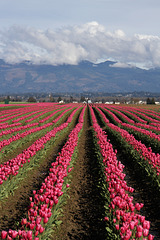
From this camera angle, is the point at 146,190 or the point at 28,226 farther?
the point at 146,190

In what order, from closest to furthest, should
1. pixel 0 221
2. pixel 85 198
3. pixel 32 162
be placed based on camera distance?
pixel 0 221 → pixel 85 198 → pixel 32 162

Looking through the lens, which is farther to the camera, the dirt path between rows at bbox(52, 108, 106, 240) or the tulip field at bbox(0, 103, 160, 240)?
the dirt path between rows at bbox(52, 108, 106, 240)

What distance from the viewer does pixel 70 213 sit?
25.4 feet

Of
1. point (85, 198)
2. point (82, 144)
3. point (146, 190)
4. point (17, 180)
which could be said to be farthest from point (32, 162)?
point (82, 144)

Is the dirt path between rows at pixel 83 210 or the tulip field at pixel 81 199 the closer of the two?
the tulip field at pixel 81 199

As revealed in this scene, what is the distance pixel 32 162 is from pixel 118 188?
6.09 m

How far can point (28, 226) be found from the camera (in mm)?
5539

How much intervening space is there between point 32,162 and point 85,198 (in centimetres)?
434

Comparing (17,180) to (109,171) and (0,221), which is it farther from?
(109,171)

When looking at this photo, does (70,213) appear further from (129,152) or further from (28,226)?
(129,152)

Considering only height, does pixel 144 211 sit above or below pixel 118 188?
below

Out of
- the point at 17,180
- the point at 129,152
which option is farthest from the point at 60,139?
the point at 17,180

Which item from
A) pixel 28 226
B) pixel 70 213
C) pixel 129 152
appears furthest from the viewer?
pixel 129 152

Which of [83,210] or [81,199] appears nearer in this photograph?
→ [83,210]
